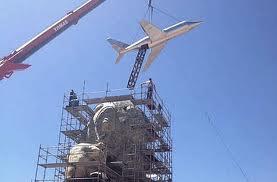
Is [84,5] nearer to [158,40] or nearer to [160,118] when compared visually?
[158,40]

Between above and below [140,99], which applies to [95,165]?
below

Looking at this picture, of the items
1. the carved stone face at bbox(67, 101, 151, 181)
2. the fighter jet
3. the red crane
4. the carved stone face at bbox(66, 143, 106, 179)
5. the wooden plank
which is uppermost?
the fighter jet

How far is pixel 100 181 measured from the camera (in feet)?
124

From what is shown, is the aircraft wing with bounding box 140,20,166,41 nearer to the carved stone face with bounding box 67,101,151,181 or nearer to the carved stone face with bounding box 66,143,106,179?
the carved stone face with bounding box 67,101,151,181

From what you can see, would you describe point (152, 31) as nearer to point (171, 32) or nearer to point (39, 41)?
point (171, 32)

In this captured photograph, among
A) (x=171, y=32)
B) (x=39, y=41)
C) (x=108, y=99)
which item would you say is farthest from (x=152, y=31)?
(x=39, y=41)

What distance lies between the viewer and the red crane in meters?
41.8

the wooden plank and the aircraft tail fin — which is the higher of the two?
the aircraft tail fin

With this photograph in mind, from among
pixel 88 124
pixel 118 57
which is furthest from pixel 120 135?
pixel 118 57

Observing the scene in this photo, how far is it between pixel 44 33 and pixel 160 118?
610 inches

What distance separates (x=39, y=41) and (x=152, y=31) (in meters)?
14.4

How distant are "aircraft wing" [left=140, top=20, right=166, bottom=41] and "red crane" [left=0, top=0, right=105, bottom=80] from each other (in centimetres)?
561

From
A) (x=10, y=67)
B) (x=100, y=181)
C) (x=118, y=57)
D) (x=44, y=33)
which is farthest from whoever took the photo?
(x=118, y=57)

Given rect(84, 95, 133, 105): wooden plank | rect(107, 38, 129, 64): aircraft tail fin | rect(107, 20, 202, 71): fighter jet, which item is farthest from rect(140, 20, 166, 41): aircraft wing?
rect(84, 95, 133, 105): wooden plank
